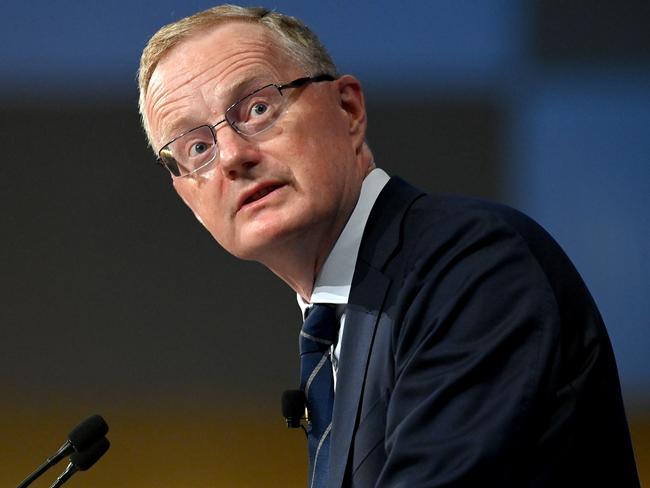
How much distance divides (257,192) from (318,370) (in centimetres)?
28

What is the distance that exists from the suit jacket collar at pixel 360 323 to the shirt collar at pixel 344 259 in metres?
0.06

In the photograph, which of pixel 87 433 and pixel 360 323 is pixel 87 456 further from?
pixel 360 323

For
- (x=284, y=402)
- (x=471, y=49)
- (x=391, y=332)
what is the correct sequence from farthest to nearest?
(x=471, y=49) < (x=284, y=402) < (x=391, y=332)

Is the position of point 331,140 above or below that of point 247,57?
below

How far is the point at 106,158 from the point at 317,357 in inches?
55.3

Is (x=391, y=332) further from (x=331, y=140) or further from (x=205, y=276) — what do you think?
(x=205, y=276)

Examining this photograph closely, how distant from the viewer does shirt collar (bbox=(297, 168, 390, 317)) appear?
1.48 meters

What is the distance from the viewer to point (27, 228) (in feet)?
8.86

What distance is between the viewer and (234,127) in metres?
1.45

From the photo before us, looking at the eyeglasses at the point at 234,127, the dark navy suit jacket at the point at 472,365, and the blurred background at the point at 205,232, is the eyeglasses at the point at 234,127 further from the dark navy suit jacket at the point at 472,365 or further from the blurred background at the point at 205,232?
the blurred background at the point at 205,232

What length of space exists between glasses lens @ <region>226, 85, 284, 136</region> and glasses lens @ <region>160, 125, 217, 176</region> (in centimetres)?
4

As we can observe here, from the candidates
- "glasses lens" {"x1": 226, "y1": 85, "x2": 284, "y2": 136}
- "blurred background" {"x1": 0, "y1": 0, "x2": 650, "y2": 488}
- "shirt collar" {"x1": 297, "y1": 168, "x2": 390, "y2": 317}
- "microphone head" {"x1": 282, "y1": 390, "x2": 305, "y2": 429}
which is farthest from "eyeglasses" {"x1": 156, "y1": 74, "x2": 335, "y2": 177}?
"blurred background" {"x1": 0, "y1": 0, "x2": 650, "y2": 488}

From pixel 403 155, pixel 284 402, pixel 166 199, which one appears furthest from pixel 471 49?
pixel 284 402

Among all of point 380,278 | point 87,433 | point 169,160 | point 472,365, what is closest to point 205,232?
point 169,160
